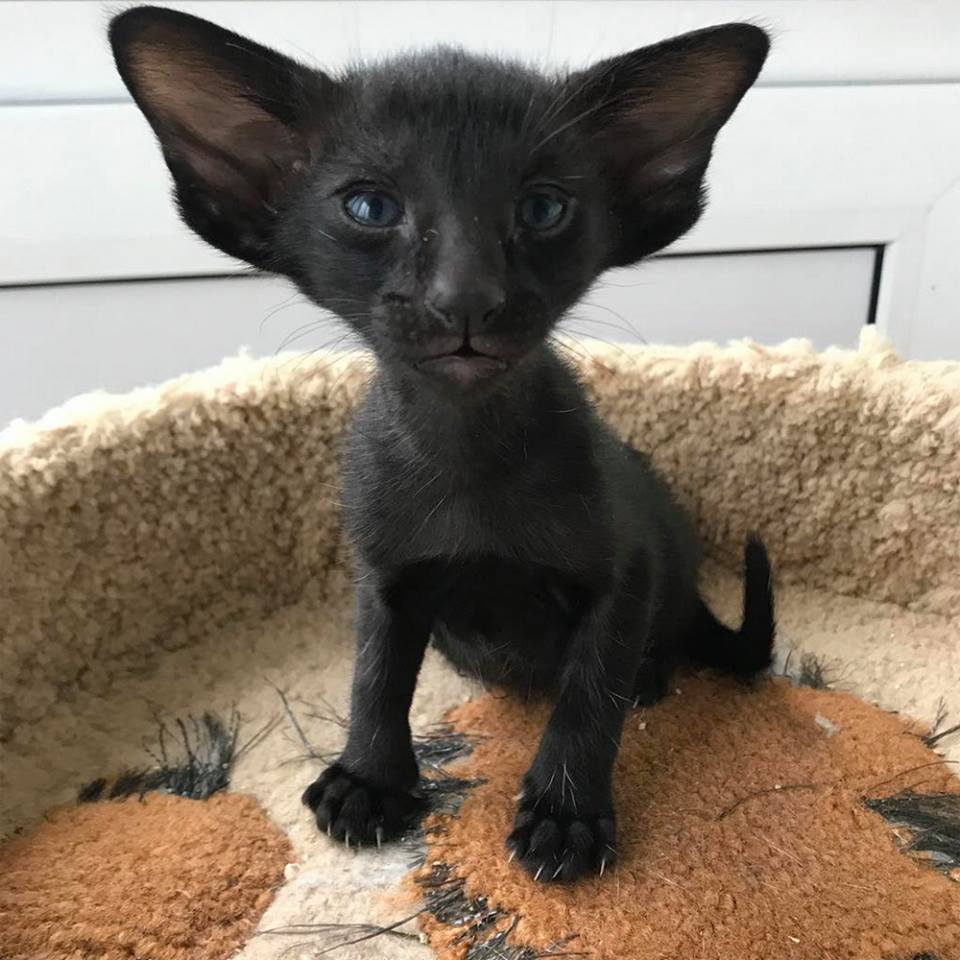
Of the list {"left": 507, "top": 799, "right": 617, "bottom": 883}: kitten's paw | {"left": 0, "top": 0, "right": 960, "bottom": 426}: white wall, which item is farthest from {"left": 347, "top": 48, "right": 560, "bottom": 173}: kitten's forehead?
{"left": 0, "top": 0, "right": 960, "bottom": 426}: white wall

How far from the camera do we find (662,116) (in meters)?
0.87

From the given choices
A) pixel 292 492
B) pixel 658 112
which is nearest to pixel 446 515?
pixel 658 112

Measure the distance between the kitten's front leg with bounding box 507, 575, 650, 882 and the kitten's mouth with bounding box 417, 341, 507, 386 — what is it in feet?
1.01

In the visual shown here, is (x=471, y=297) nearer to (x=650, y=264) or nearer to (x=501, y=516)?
(x=501, y=516)

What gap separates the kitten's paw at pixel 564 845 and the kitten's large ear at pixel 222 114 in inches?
21.5

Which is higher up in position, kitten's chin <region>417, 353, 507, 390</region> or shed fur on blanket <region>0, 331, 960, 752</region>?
kitten's chin <region>417, 353, 507, 390</region>

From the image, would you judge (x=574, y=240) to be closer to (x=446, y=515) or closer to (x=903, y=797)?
(x=446, y=515)

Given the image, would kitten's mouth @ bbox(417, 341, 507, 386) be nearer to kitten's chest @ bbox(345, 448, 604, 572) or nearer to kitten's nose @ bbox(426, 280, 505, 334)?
kitten's nose @ bbox(426, 280, 505, 334)

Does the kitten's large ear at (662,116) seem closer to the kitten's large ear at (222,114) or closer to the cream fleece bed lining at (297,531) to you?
the kitten's large ear at (222,114)

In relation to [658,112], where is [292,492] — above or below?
below

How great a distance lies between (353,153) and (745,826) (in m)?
0.70

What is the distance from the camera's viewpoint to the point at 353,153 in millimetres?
774

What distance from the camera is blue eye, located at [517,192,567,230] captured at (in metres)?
0.76

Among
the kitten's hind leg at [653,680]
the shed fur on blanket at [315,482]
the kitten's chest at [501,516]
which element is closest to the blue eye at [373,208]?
the kitten's chest at [501,516]
